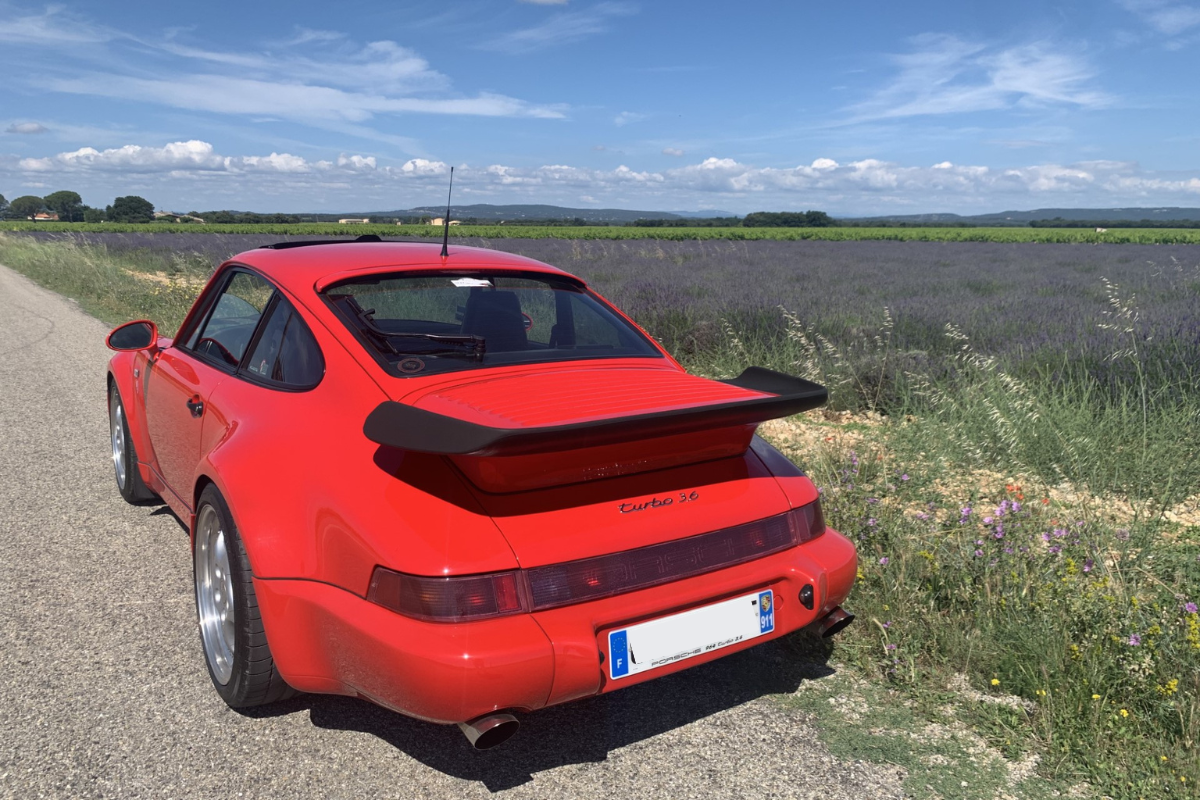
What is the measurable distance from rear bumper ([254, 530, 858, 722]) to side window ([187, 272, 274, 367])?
124cm

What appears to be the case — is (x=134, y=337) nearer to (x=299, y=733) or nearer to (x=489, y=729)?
(x=299, y=733)

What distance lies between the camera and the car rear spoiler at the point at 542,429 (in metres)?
1.96

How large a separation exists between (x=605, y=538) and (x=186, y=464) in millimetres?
2144

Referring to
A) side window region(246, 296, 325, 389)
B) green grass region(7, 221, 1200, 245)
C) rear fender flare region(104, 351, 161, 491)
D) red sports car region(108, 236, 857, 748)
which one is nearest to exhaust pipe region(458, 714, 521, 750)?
red sports car region(108, 236, 857, 748)

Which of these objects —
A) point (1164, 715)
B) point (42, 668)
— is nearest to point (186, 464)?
point (42, 668)

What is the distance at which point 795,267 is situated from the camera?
18344 millimetres

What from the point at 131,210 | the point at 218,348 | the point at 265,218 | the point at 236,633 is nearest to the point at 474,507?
the point at 236,633

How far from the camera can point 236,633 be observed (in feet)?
8.36

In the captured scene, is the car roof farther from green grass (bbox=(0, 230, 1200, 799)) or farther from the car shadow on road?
green grass (bbox=(0, 230, 1200, 799))

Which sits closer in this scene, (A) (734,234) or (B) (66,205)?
(A) (734,234)

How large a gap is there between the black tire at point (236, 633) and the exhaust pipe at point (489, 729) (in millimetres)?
807

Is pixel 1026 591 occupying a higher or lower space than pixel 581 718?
higher

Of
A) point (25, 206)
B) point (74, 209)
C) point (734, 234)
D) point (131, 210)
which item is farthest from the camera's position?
point (25, 206)

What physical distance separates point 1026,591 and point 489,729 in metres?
2.19
